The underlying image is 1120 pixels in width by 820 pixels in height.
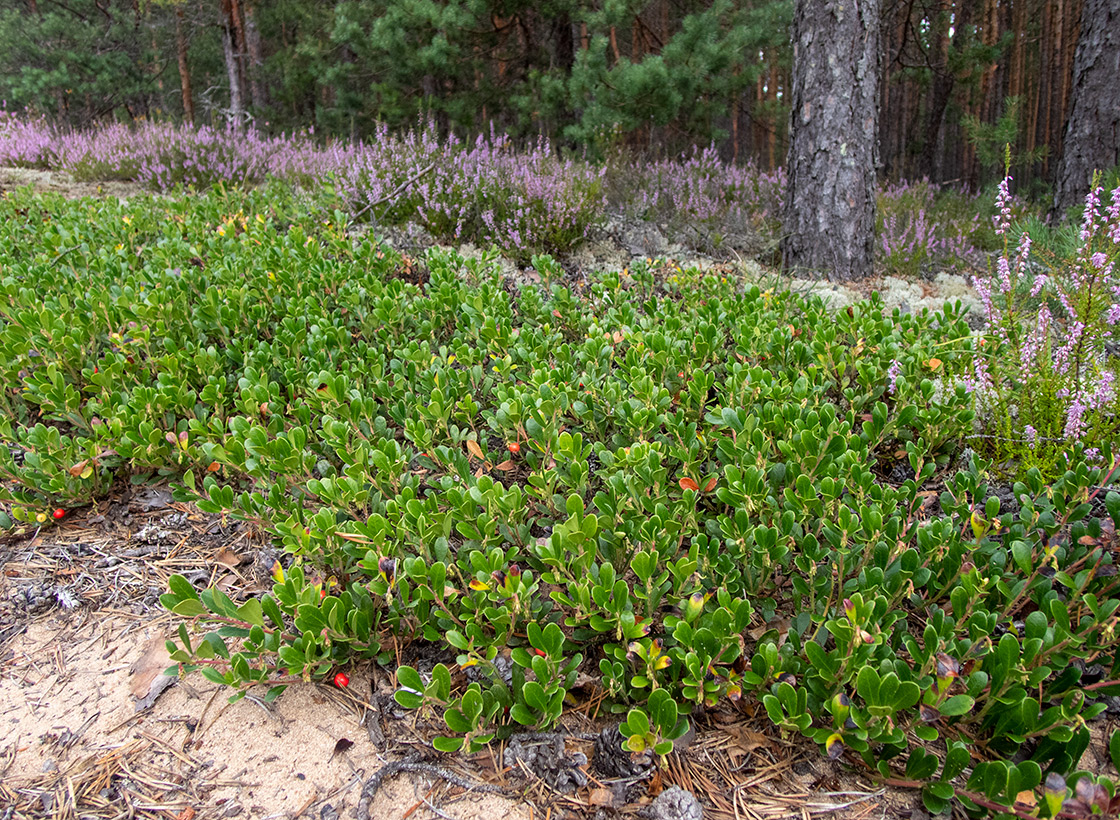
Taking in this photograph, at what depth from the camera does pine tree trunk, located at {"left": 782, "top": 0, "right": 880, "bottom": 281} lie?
4.84 m

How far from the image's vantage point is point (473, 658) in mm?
1554

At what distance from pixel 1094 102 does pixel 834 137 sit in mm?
2457

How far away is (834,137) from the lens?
16.3 ft

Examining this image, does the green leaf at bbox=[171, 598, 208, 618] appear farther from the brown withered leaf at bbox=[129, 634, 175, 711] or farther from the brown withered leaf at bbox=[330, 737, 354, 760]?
the brown withered leaf at bbox=[330, 737, 354, 760]

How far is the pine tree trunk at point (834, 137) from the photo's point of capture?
15.9 feet

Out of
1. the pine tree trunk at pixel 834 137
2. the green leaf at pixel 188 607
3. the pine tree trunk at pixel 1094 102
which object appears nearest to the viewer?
the green leaf at pixel 188 607

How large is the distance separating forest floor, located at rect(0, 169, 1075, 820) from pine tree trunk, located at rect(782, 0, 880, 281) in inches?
168

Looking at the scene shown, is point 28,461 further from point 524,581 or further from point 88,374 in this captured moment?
point 524,581

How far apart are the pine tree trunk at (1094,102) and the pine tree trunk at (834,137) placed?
206 centimetres

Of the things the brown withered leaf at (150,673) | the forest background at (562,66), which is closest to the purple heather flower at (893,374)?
the brown withered leaf at (150,673)

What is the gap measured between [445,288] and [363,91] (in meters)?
11.2

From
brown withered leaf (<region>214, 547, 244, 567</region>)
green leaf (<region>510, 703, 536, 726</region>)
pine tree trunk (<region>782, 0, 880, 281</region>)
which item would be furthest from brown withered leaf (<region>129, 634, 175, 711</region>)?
pine tree trunk (<region>782, 0, 880, 281</region>)

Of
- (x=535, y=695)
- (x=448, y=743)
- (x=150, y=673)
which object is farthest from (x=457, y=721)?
(x=150, y=673)

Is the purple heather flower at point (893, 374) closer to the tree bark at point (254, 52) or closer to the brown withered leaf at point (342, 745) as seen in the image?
the brown withered leaf at point (342, 745)
